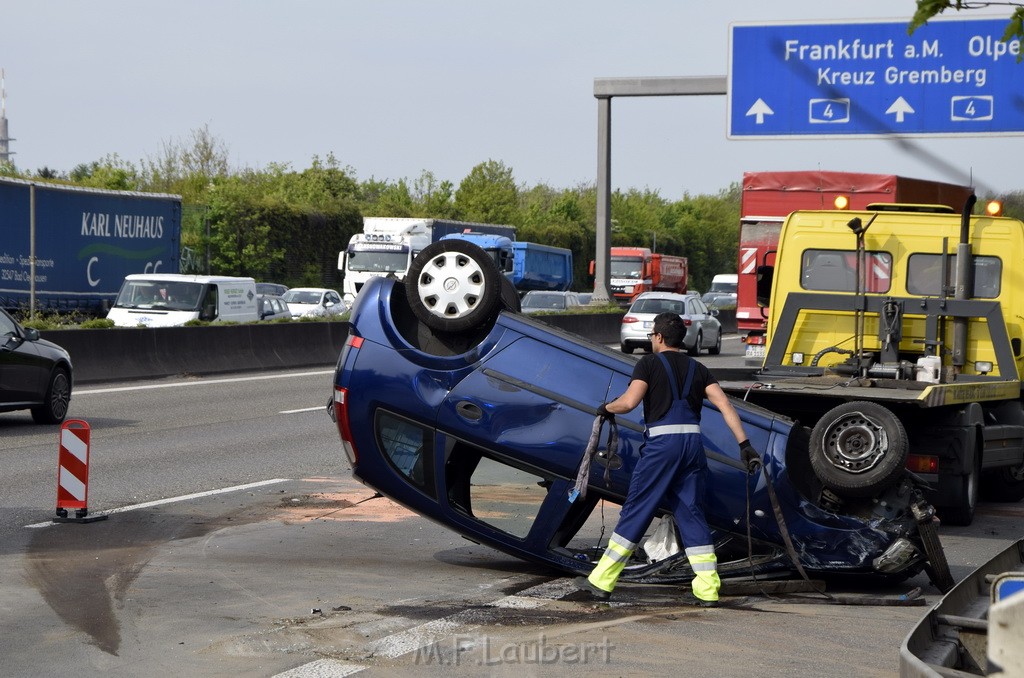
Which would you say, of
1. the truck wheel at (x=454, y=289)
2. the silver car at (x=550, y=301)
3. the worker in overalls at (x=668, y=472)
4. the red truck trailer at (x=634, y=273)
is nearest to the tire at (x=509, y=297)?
the truck wheel at (x=454, y=289)

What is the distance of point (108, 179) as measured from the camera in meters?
56.8

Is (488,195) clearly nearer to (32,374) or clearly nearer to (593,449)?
(32,374)

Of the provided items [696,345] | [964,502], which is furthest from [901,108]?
[696,345]

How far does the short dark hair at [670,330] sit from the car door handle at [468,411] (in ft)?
3.59

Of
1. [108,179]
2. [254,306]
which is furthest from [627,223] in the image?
[254,306]

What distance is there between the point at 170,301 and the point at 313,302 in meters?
14.5

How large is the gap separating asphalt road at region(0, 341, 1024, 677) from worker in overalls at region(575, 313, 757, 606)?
20 centimetres

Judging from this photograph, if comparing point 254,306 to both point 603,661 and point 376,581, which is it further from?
point 603,661

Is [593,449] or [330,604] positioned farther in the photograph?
[593,449]

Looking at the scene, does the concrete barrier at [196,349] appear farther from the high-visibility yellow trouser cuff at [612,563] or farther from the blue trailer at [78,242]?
the high-visibility yellow trouser cuff at [612,563]

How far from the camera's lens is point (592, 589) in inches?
299

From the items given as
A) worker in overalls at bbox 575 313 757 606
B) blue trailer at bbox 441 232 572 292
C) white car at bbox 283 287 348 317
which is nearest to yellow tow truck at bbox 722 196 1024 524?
worker in overalls at bbox 575 313 757 606

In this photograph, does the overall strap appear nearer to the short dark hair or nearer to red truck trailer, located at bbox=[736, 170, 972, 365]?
the short dark hair

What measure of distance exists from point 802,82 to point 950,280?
10816mm
